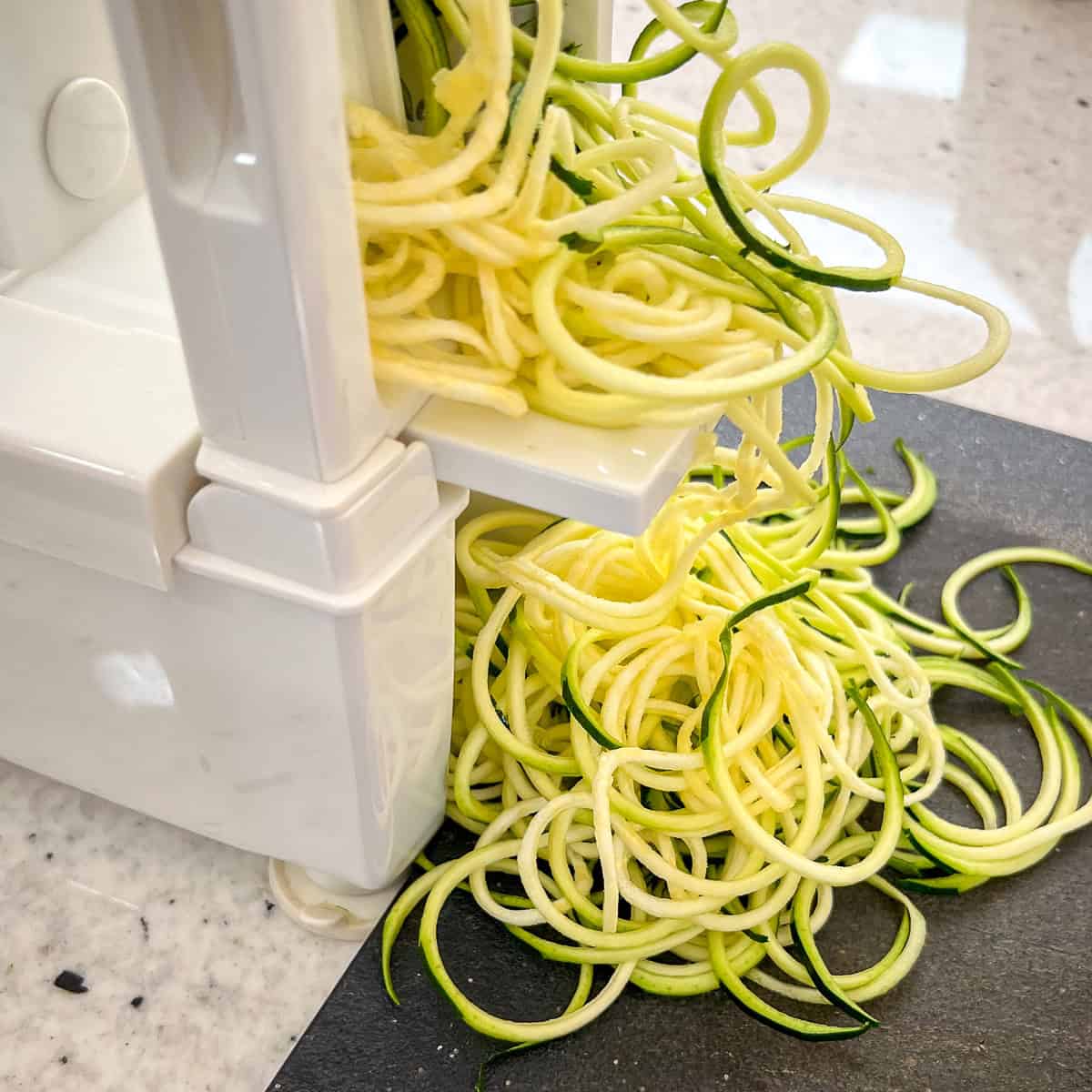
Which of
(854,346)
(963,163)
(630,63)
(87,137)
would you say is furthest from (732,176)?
(963,163)

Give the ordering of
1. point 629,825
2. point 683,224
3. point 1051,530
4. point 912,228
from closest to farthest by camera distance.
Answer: point 683,224 < point 629,825 < point 1051,530 < point 912,228

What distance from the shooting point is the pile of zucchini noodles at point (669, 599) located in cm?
59

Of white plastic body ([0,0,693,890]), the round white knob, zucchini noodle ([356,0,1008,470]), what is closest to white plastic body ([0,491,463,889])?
white plastic body ([0,0,693,890])

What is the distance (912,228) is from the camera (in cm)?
149

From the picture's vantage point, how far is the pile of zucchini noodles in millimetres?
592

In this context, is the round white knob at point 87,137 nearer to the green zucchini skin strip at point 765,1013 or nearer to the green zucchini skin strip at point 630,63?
the green zucchini skin strip at point 630,63

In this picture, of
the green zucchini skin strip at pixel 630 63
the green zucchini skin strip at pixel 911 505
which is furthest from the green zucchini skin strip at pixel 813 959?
the green zucchini skin strip at pixel 630 63

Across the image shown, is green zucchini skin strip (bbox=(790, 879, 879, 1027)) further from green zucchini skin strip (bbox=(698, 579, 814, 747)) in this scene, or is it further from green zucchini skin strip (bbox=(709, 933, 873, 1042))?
green zucchini skin strip (bbox=(698, 579, 814, 747))

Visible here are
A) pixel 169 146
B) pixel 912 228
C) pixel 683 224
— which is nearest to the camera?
pixel 169 146

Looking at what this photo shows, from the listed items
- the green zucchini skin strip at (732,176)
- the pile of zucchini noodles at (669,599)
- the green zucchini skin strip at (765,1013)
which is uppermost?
the green zucchini skin strip at (732,176)

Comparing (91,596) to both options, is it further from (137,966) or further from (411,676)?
(137,966)

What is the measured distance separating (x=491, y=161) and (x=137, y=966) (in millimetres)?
565

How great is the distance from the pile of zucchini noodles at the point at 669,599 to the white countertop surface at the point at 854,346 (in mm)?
115

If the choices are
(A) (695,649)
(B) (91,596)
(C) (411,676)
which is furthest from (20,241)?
(A) (695,649)
